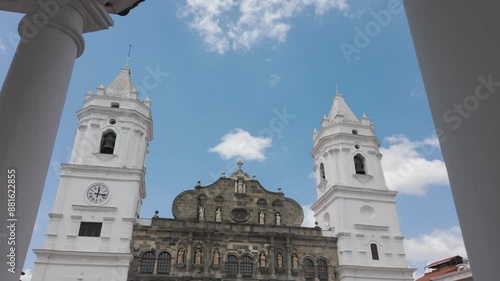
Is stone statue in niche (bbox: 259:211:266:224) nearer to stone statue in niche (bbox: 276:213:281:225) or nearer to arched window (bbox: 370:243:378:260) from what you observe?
stone statue in niche (bbox: 276:213:281:225)

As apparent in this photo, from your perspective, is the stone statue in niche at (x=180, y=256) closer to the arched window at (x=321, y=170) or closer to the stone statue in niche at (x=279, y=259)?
the stone statue in niche at (x=279, y=259)

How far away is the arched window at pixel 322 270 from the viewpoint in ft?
72.2

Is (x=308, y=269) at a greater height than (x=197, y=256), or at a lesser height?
lesser

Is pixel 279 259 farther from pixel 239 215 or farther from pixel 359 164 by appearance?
pixel 359 164

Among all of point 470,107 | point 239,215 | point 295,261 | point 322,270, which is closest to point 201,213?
point 239,215

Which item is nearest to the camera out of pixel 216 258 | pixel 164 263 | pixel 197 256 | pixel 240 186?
pixel 164 263

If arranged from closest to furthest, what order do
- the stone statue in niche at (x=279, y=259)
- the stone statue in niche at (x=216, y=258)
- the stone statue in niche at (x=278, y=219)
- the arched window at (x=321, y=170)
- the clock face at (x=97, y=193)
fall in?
the stone statue in niche at (x=216, y=258)
the clock face at (x=97, y=193)
the stone statue in niche at (x=279, y=259)
the stone statue in niche at (x=278, y=219)
the arched window at (x=321, y=170)

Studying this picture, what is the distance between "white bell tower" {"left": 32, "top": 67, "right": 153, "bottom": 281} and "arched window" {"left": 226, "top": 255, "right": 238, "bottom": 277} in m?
5.22

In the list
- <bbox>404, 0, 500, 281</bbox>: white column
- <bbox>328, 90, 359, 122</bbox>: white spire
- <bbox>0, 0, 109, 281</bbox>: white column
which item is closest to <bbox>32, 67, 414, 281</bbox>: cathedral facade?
<bbox>328, 90, 359, 122</bbox>: white spire

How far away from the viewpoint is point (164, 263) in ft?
68.1

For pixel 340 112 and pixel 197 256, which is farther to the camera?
pixel 340 112

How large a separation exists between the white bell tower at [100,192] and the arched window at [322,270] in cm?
1028

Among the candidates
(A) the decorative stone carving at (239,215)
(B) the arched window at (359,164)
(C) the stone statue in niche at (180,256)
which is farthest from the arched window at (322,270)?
(C) the stone statue in niche at (180,256)

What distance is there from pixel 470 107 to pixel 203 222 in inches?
816
